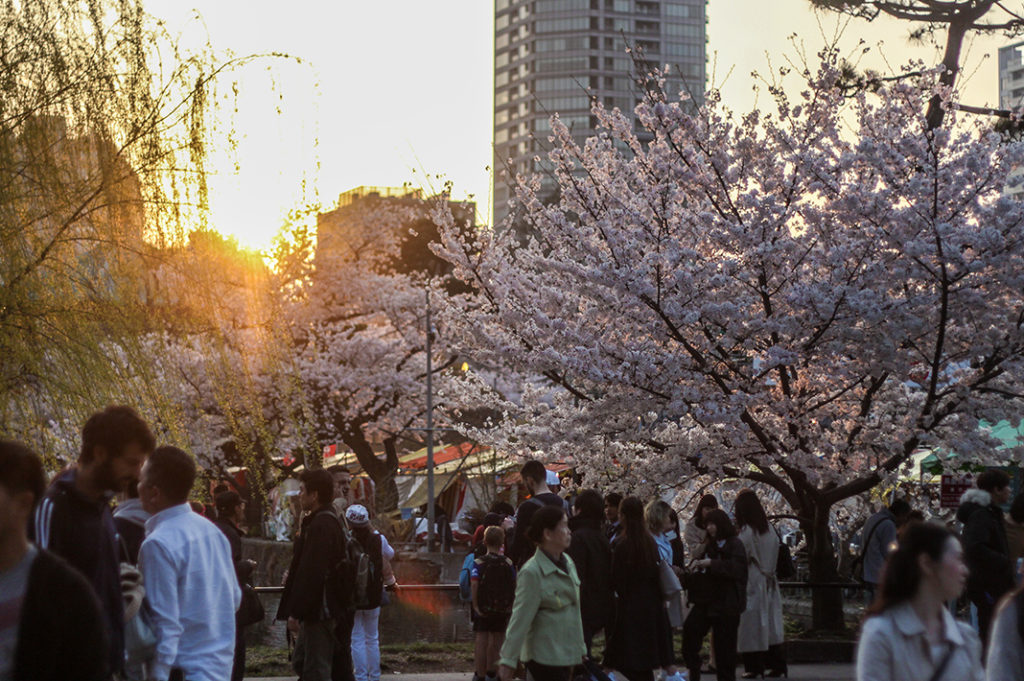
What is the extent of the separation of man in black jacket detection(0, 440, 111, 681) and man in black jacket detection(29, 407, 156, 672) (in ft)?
2.80

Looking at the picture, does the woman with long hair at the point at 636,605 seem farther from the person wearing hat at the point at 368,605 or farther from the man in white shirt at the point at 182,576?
the man in white shirt at the point at 182,576

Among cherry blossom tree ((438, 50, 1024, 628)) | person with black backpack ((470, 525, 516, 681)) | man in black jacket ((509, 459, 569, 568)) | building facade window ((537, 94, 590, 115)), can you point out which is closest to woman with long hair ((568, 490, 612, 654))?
man in black jacket ((509, 459, 569, 568))

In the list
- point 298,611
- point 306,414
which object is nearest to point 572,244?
point 306,414

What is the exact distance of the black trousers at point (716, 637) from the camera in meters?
11.6

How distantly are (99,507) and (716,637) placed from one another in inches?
315

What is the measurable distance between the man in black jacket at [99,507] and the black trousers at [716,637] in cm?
759

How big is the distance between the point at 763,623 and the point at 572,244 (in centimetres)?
774

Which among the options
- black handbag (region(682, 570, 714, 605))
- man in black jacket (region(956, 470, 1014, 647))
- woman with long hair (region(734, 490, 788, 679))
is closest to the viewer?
man in black jacket (region(956, 470, 1014, 647))

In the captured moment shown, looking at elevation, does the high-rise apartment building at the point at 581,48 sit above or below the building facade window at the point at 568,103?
above

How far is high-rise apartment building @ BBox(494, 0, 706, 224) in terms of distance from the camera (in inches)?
6053

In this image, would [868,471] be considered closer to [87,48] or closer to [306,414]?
[306,414]

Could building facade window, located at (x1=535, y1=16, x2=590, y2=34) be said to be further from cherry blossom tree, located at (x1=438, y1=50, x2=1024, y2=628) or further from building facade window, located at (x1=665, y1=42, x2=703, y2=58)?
cherry blossom tree, located at (x1=438, y1=50, x2=1024, y2=628)

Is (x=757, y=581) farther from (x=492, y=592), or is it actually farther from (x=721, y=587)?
(x=492, y=592)

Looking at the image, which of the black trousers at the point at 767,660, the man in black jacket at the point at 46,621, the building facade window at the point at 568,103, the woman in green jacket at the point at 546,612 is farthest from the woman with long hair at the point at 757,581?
the building facade window at the point at 568,103
